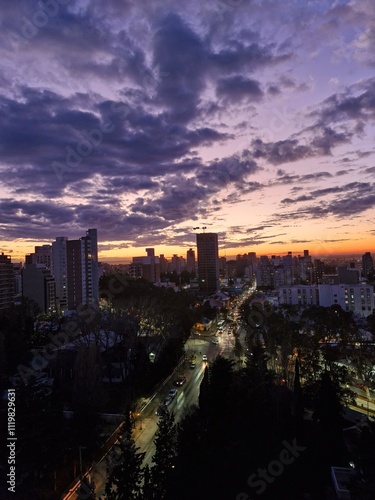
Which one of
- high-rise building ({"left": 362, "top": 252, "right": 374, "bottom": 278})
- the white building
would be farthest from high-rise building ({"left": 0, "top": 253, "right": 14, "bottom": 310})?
high-rise building ({"left": 362, "top": 252, "right": 374, "bottom": 278})

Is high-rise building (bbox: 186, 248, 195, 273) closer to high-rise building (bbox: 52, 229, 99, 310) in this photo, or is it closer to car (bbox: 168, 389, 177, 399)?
high-rise building (bbox: 52, 229, 99, 310)

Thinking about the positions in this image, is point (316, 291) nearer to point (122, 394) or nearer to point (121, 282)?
point (121, 282)

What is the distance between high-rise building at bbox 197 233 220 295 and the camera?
3944cm

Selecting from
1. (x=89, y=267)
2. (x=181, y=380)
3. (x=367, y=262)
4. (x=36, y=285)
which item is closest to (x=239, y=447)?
(x=181, y=380)

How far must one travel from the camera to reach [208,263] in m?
40.6

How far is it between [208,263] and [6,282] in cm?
2372

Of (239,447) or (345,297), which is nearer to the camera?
(239,447)

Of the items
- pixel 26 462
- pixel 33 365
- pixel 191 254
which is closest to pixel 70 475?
pixel 26 462

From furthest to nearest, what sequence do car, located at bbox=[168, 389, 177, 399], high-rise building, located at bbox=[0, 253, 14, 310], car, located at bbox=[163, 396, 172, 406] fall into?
1. high-rise building, located at bbox=[0, 253, 14, 310]
2. car, located at bbox=[168, 389, 177, 399]
3. car, located at bbox=[163, 396, 172, 406]

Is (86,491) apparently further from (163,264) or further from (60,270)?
(163,264)

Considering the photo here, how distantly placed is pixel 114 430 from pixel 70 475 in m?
1.51

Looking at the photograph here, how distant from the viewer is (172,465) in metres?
5.42

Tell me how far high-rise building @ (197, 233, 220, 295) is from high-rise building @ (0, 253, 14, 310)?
21697 millimetres

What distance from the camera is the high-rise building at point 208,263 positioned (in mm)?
39438
